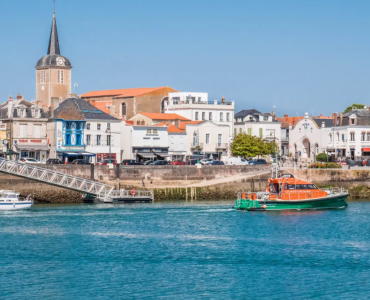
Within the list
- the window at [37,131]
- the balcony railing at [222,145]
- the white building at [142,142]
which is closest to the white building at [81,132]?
the window at [37,131]

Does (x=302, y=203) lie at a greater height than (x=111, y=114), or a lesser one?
lesser

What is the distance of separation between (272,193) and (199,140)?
32999mm

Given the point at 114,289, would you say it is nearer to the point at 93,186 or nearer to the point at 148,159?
the point at 93,186

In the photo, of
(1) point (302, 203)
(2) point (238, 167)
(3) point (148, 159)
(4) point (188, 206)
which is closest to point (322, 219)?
(1) point (302, 203)

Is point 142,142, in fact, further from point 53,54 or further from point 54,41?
point 54,41

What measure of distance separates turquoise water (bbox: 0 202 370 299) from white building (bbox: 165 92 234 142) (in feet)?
133

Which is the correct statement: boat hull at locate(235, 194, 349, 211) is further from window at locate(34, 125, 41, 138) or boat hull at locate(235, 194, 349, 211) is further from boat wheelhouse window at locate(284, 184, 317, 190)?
window at locate(34, 125, 41, 138)

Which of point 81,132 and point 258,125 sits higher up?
point 258,125

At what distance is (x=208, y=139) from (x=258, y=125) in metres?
11.9

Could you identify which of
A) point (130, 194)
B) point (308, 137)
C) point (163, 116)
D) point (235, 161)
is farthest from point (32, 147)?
point (308, 137)

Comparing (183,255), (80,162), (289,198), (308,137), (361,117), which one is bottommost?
(183,255)

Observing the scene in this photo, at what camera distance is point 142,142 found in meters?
93.7

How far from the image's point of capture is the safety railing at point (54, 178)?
224ft

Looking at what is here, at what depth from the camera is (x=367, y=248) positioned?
46531mm
